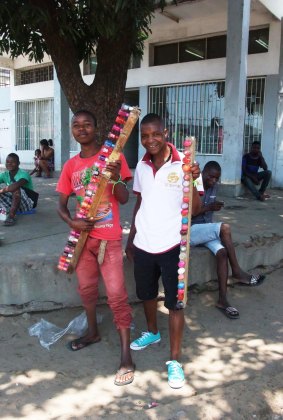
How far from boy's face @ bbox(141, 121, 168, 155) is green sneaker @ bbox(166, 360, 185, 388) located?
1.41 meters

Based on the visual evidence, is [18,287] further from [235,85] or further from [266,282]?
[235,85]

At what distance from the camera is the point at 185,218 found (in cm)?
249

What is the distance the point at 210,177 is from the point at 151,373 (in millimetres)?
1874

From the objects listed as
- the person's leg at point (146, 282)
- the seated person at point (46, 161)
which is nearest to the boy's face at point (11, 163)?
the person's leg at point (146, 282)

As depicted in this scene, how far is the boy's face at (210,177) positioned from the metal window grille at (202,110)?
6.23 metres

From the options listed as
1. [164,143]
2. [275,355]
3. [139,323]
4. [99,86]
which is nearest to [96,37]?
[99,86]

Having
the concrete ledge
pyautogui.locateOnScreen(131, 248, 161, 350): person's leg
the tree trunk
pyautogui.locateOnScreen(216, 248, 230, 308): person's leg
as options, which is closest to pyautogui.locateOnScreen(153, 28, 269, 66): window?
the tree trunk

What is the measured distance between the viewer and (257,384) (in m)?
2.66

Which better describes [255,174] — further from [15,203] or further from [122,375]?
[122,375]

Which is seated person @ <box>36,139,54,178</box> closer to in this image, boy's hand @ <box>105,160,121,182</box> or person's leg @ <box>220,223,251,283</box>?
person's leg @ <box>220,223,251,283</box>

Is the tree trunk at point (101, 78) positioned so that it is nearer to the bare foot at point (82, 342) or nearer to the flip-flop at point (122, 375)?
the bare foot at point (82, 342)

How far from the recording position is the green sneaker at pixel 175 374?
2594mm

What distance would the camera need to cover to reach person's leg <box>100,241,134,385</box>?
269 cm

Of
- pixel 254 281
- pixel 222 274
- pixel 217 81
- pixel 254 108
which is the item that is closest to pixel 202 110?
pixel 217 81
